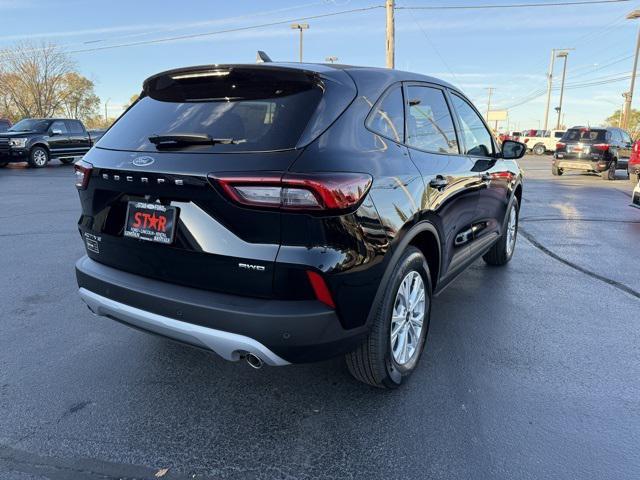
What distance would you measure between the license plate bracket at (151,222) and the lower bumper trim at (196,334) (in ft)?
1.26

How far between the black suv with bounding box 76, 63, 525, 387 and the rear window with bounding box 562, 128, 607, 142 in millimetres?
16363

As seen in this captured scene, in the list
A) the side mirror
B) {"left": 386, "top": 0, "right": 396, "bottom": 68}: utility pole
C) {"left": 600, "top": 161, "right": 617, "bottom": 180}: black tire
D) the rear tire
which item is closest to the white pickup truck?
the rear tire

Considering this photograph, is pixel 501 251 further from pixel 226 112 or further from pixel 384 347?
pixel 226 112

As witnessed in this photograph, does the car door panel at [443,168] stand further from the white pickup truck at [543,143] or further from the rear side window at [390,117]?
the white pickup truck at [543,143]

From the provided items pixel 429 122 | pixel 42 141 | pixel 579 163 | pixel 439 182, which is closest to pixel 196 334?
pixel 439 182

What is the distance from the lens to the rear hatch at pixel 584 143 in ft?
54.7

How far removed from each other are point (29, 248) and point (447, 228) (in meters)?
5.20

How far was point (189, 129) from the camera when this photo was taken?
2.59 meters

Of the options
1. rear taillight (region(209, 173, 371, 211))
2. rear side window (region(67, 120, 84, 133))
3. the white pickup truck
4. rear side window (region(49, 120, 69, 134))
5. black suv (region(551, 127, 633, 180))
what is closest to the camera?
rear taillight (region(209, 173, 371, 211))

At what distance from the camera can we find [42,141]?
57.7ft

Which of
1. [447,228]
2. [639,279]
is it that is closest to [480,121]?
[447,228]

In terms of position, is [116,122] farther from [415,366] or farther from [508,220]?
[508,220]

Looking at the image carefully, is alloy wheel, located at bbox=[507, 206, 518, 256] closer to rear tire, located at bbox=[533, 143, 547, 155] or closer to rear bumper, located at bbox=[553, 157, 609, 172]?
rear bumper, located at bbox=[553, 157, 609, 172]

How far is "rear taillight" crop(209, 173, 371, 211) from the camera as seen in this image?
2.17 m
